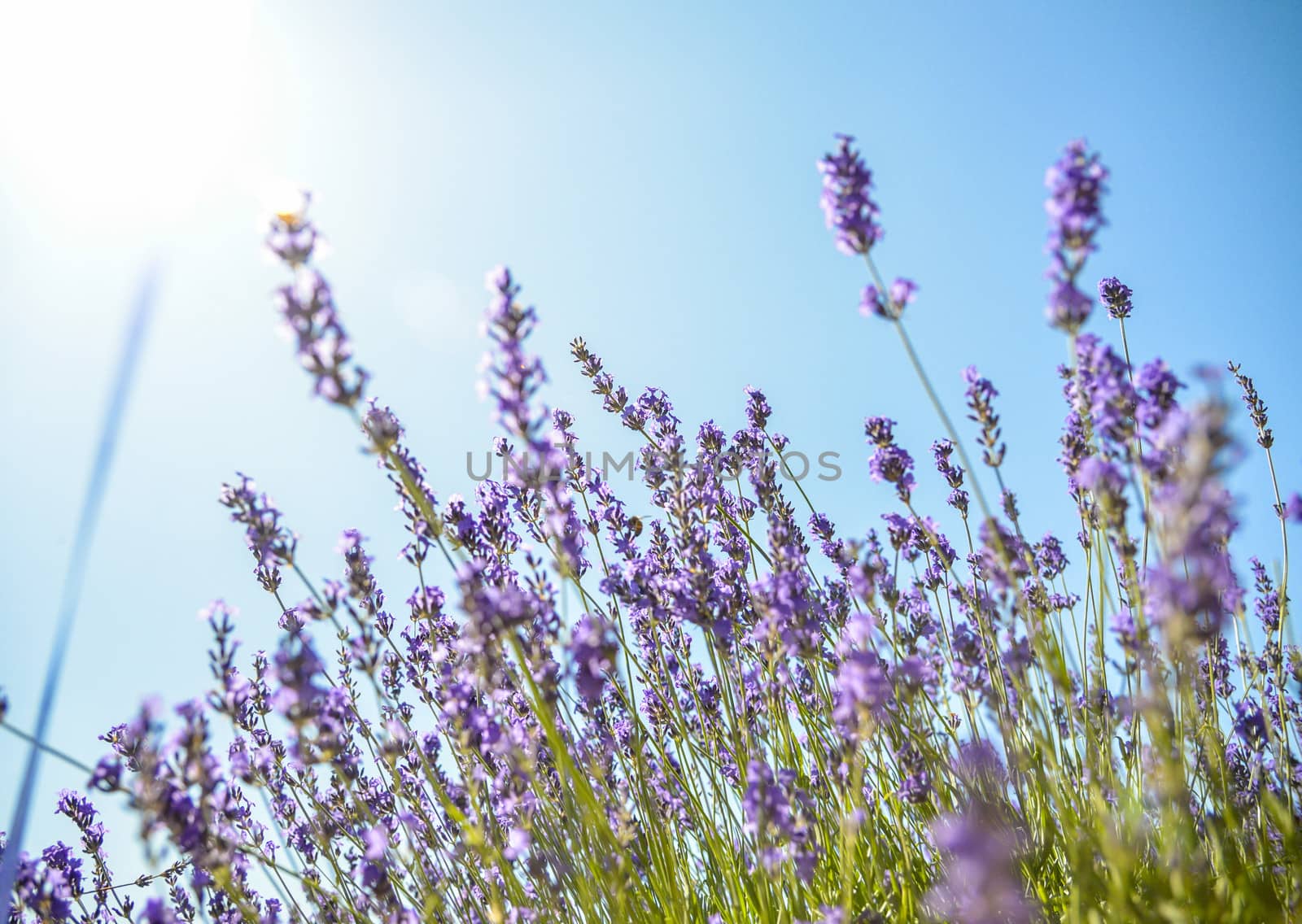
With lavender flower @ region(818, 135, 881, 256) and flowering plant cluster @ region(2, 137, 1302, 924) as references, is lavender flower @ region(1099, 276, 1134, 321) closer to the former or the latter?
flowering plant cluster @ region(2, 137, 1302, 924)

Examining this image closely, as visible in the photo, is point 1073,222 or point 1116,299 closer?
point 1073,222

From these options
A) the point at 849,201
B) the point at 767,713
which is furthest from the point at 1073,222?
the point at 767,713

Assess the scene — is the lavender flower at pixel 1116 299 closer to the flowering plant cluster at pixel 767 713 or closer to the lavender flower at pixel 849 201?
the flowering plant cluster at pixel 767 713

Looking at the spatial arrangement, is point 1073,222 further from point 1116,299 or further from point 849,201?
point 1116,299

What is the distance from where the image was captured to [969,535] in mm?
3627

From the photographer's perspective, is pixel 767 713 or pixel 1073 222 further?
pixel 767 713

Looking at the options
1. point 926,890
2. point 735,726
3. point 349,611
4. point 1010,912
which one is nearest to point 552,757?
point 735,726

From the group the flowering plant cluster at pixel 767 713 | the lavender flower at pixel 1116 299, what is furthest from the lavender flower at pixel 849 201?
the lavender flower at pixel 1116 299

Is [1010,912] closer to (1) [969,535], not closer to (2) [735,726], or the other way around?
(2) [735,726]

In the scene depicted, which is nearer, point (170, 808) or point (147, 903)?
point (170, 808)

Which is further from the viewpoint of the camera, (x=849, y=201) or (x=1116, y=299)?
(x=1116, y=299)

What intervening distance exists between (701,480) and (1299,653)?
2761 mm

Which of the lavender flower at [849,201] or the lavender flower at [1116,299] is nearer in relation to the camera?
the lavender flower at [849,201]

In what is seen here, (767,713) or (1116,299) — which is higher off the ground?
(1116,299)
